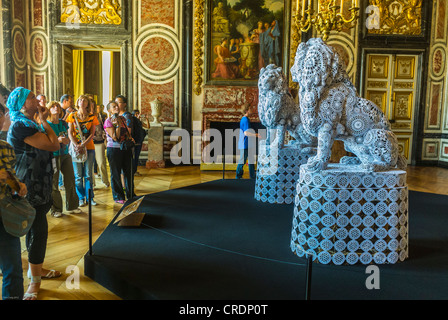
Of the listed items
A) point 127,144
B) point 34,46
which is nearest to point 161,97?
point 34,46

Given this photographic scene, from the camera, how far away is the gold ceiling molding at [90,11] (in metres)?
10.6

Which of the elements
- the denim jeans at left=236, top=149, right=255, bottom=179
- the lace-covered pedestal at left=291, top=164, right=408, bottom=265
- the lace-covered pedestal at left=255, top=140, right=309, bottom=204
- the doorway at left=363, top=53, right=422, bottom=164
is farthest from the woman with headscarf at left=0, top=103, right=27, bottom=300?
the doorway at left=363, top=53, right=422, bottom=164

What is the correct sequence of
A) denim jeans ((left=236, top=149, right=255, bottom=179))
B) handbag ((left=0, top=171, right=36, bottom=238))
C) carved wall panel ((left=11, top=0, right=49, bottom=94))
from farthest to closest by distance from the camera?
carved wall panel ((left=11, top=0, right=49, bottom=94)), denim jeans ((left=236, top=149, right=255, bottom=179)), handbag ((left=0, top=171, right=36, bottom=238))

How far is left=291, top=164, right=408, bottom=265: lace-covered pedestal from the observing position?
118 inches

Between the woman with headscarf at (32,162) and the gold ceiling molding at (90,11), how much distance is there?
851cm

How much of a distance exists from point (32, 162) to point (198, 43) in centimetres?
862

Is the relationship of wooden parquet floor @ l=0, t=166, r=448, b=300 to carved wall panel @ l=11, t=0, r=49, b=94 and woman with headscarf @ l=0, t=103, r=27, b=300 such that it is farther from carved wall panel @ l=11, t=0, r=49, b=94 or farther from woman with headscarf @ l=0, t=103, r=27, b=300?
carved wall panel @ l=11, t=0, r=49, b=94

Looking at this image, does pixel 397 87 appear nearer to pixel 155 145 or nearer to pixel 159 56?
pixel 159 56

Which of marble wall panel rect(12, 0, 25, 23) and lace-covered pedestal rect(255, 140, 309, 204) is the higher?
marble wall panel rect(12, 0, 25, 23)

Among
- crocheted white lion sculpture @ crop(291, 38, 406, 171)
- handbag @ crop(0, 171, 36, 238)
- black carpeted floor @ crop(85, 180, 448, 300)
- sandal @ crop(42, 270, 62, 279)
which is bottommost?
sandal @ crop(42, 270, 62, 279)

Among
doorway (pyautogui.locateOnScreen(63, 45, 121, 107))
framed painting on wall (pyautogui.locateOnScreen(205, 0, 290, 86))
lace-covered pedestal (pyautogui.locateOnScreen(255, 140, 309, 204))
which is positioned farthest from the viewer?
doorway (pyautogui.locateOnScreen(63, 45, 121, 107))

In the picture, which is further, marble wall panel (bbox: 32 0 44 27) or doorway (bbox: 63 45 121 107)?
doorway (bbox: 63 45 121 107)

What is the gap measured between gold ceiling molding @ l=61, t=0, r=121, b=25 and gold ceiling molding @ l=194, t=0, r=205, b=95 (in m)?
2.24

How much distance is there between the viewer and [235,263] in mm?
3053
